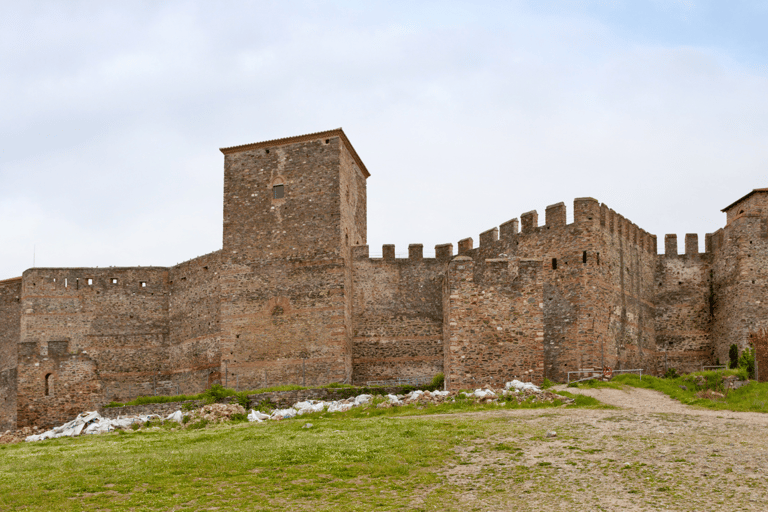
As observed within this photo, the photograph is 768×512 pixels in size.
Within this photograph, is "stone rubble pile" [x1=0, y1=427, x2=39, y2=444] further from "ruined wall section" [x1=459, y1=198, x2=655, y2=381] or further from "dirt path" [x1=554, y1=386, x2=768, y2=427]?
"dirt path" [x1=554, y1=386, x2=768, y2=427]

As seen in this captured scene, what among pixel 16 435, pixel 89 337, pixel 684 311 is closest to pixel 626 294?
pixel 684 311

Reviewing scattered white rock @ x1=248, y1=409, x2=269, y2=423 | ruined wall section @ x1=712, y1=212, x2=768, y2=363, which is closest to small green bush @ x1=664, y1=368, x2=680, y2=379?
ruined wall section @ x1=712, y1=212, x2=768, y2=363

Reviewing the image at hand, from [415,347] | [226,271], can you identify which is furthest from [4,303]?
[415,347]

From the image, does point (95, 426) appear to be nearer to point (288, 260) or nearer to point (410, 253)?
point (288, 260)

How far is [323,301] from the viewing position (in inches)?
1283

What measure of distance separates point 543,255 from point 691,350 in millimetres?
7789

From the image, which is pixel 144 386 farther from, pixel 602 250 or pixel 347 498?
pixel 347 498

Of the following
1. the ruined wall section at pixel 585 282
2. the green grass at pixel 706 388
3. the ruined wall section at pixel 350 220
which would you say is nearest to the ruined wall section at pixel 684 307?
the ruined wall section at pixel 585 282

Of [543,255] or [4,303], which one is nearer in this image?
[543,255]

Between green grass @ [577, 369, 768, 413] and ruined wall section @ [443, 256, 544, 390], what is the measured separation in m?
1.89

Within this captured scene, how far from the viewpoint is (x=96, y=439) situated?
74.2 feet

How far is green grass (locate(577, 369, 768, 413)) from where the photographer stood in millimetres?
21062

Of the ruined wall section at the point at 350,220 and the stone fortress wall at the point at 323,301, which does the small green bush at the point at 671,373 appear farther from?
the ruined wall section at the point at 350,220

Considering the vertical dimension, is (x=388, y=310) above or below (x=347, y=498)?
above
